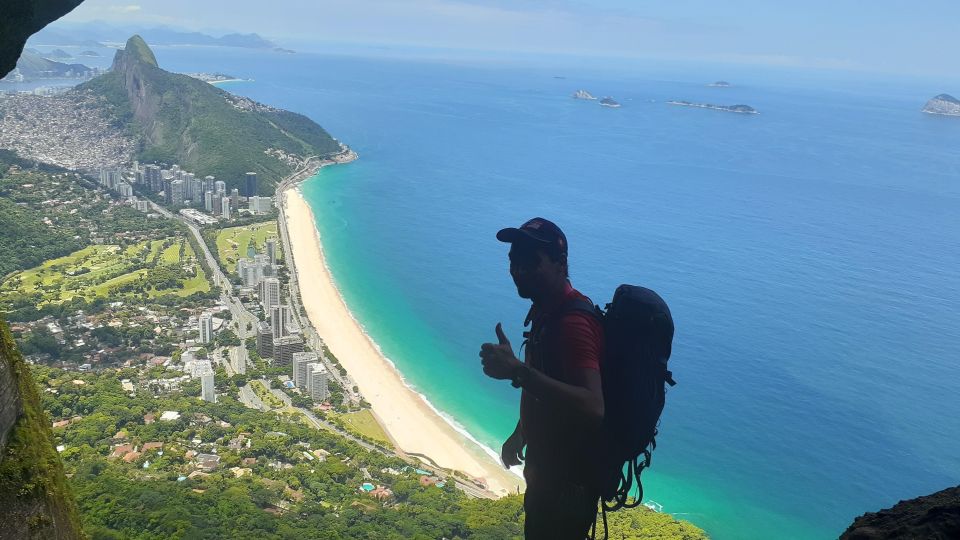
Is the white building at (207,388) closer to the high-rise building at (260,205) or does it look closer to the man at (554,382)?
the man at (554,382)

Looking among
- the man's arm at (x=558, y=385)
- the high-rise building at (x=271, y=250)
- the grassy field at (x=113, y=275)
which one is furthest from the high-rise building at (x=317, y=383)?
the man's arm at (x=558, y=385)

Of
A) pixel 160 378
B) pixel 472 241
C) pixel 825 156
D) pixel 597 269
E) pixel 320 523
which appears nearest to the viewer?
pixel 320 523

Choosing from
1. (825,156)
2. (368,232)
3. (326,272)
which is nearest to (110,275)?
(326,272)

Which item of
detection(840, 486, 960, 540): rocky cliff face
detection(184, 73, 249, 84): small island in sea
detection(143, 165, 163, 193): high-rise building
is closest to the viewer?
detection(840, 486, 960, 540): rocky cliff face

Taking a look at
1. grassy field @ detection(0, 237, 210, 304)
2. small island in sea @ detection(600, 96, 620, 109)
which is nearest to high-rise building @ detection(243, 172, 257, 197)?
grassy field @ detection(0, 237, 210, 304)

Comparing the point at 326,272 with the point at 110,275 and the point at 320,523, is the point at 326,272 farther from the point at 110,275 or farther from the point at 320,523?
the point at 320,523

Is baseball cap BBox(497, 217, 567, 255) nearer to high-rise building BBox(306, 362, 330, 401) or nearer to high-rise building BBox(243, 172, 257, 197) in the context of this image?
high-rise building BBox(306, 362, 330, 401)
